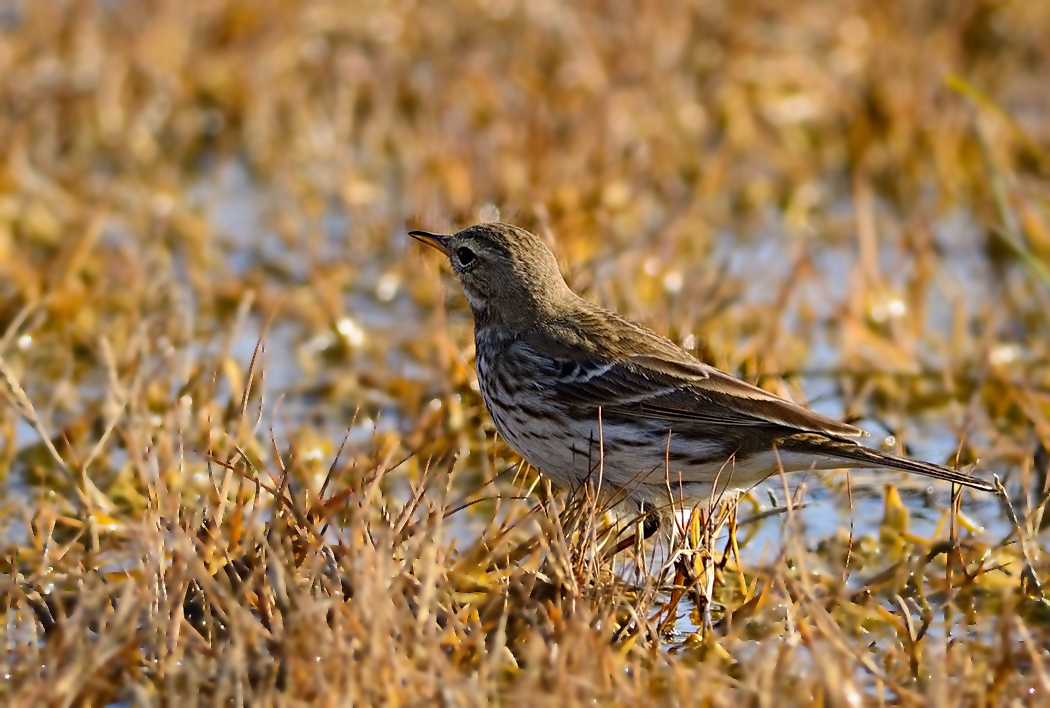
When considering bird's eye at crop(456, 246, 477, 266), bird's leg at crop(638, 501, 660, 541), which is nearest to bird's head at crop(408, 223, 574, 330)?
bird's eye at crop(456, 246, 477, 266)

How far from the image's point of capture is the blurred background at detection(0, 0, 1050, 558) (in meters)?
6.17

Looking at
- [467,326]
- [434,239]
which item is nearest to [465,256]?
A: [434,239]

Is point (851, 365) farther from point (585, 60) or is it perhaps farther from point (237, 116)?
point (237, 116)

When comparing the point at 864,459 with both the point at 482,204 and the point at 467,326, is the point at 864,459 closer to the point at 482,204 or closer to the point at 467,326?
the point at 467,326

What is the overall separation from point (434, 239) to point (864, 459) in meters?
1.81

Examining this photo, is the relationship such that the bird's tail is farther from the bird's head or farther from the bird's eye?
the bird's eye

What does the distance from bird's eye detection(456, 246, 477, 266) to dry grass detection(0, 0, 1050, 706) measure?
1.75ft

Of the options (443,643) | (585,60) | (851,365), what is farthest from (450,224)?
(585,60)

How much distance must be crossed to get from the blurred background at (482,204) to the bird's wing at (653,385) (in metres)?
0.49

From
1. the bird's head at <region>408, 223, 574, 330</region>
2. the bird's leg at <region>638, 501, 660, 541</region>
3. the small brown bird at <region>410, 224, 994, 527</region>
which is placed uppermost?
the bird's head at <region>408, 223, 574, 330</region>

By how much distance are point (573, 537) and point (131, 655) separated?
1290 millimetres

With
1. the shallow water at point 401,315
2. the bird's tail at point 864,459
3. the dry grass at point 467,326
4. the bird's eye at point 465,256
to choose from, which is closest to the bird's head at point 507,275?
the bird's eye at point 465,256

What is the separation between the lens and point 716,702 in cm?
348

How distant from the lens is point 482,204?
6.93 metres
